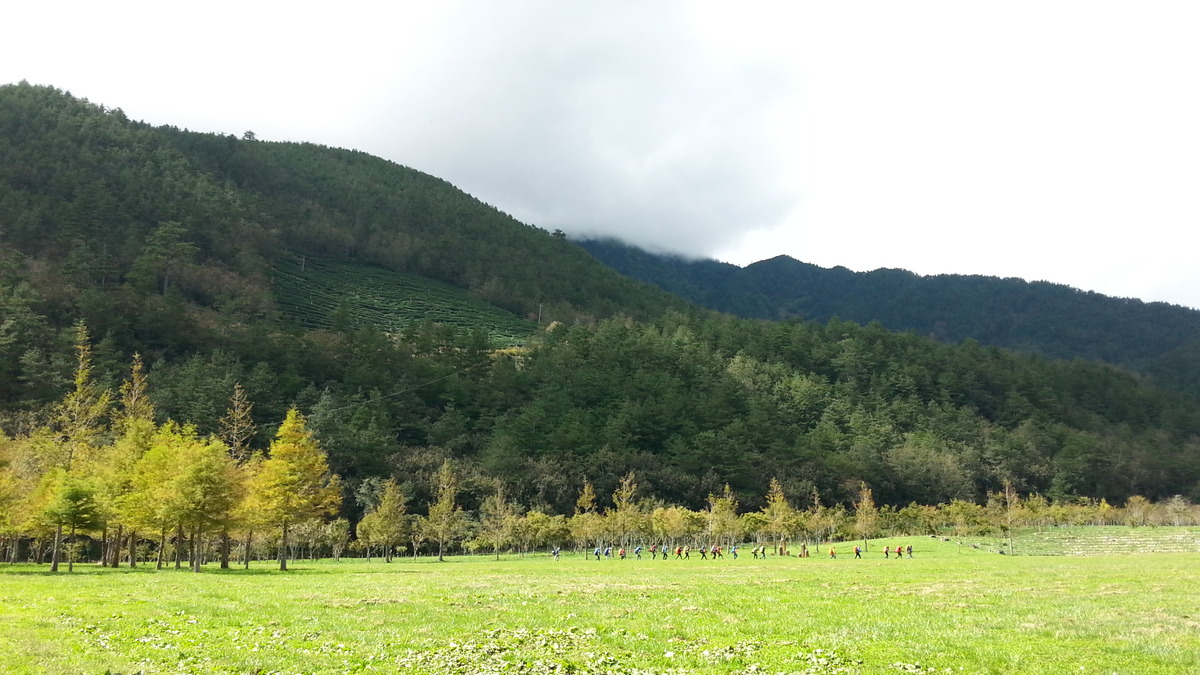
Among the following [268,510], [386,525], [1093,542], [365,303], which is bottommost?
[1093,542]

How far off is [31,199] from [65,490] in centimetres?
13503

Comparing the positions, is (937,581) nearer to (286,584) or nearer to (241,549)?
(286,584)

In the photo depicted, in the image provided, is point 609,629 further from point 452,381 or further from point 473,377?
point 473,377

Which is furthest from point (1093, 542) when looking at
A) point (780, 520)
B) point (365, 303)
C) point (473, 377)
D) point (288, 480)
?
point (365, 303)

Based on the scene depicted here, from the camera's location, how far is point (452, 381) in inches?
5089

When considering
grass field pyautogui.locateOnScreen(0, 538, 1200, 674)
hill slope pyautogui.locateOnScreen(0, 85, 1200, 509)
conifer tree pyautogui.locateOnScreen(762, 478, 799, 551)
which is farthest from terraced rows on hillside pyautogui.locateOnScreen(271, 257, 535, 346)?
grass field pyautogui.locateOnScreen(0, 538, 1200, 674)

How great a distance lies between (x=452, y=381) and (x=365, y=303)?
5569 centimetres

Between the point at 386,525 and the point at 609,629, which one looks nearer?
the point at 609,629

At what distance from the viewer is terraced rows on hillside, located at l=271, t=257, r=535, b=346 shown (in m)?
157

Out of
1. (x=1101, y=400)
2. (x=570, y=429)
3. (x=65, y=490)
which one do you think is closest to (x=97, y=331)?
(x=570, y=429)

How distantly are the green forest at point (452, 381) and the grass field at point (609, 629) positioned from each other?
153 ft

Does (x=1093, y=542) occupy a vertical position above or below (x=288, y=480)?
below

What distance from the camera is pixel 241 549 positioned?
81312 mm

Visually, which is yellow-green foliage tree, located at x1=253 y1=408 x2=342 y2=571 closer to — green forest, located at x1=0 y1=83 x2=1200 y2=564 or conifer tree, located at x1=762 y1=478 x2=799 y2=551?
green forest, located at x1=0 y1=83 x2=1200 y2=564
